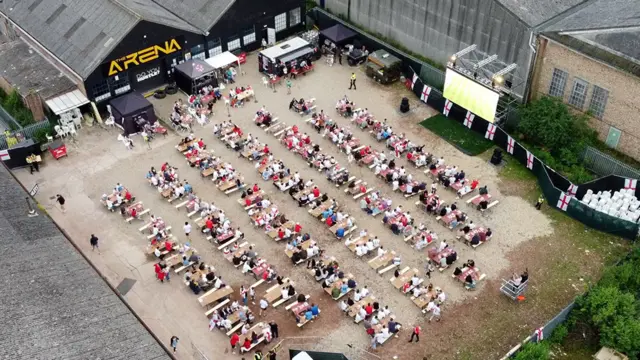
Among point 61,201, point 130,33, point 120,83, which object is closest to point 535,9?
point 130,33

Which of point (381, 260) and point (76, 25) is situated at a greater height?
point (76, 25)

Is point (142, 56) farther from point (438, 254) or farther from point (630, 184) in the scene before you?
point (630, 184)

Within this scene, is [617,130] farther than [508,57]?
No

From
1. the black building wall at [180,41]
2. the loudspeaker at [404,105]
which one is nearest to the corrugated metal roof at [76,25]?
the black building wall at [180,41]

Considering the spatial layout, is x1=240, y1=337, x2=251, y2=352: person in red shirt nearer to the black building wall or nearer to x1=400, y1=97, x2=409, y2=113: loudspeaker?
x1=400, y1=97, x2=409, y2=113: loudspeaker

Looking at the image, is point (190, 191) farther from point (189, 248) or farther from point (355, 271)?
point (355, 271)

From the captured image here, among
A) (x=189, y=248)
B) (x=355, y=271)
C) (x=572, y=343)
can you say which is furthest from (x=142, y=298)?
(x=572, y=343)

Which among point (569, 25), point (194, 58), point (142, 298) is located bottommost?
point (142, 298)

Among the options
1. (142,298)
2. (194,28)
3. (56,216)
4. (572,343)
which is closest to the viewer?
(572,343)
